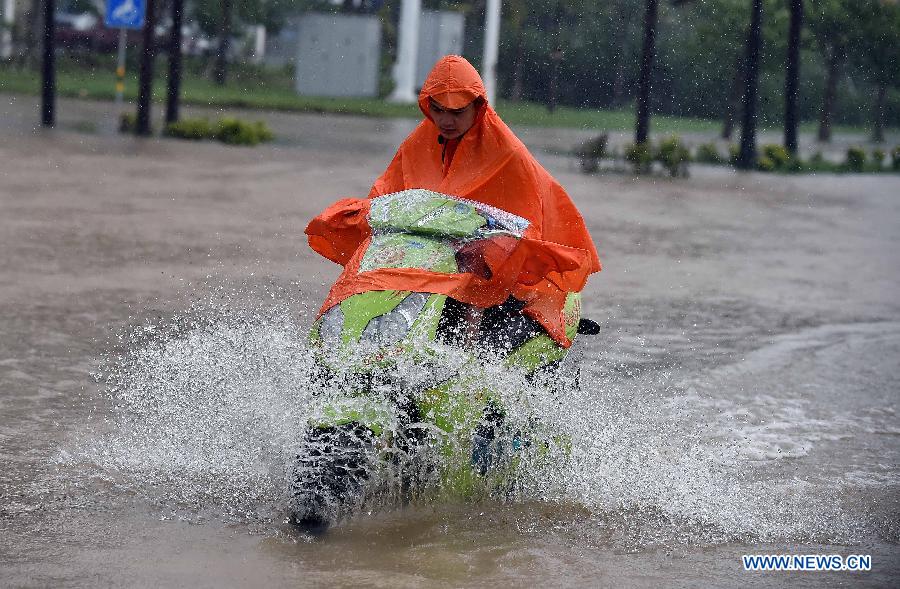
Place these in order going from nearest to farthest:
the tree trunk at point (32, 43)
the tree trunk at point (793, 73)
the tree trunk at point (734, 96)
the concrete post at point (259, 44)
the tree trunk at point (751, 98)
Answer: the tree trunk at point (751, 98) → the tree trunk at point (793, 73) → the tree trunk at point (734, 96) → the tree trunk at point (32, 43) → the concrete post at point (259, 44)

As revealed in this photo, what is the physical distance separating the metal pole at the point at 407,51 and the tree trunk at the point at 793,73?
39.9 ft

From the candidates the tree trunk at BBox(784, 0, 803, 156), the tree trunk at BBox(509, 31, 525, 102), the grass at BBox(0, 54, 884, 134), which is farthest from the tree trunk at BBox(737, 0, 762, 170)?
the tree trunk at BBox(509, 31, 525, 102)

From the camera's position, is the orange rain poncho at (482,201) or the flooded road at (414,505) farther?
the orange rain poncho at (482,201)

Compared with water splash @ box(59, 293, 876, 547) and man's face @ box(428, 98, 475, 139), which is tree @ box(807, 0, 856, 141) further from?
man's face @ box(428, 98, 475, 139)

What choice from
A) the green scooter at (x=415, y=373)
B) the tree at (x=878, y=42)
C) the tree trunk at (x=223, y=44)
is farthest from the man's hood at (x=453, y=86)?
the tree trunk at (x=223, y=44)

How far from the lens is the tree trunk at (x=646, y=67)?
27.4 metres

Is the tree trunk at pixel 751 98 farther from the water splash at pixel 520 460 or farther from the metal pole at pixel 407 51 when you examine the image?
the water splash at pixel 520 460

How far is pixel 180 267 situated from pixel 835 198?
583 inches

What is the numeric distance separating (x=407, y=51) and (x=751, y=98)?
14.1 m

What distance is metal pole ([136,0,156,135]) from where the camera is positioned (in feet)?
82.1

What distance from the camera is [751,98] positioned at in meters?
29.7

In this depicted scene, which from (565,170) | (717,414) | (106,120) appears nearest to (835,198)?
(565,170)

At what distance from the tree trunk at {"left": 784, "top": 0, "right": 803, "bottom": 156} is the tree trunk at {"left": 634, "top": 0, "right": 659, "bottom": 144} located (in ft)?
11.3

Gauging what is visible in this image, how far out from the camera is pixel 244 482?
6.05 meters
